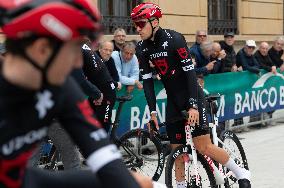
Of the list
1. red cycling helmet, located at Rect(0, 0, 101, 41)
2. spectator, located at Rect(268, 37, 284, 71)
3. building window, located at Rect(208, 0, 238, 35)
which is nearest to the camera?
red cycling helmet, located at Rect(0, 0, 101, 41)

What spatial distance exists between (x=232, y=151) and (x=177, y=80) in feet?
3.70

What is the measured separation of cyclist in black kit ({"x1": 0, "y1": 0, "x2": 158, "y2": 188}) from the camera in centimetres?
197

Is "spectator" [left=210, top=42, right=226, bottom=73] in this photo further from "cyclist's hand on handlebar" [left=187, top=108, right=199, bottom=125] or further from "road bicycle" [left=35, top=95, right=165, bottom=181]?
"cyclist's hand on handlebar" [left=187, top=108, right=199, bottom=125]

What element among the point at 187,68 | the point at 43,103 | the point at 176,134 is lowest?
the point at 176,134

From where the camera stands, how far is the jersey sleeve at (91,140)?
2268mm

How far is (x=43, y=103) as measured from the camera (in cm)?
217

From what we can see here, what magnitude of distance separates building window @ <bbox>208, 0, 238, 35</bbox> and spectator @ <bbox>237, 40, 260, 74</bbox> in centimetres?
613

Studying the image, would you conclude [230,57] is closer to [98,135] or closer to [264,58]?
[264,58]

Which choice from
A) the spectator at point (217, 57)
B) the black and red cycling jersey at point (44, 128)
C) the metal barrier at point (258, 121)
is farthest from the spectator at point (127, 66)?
the black and red cycling jersey at point (44, 128)

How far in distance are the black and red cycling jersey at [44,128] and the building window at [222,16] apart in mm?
16518

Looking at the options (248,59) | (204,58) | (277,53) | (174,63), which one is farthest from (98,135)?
(277,53)

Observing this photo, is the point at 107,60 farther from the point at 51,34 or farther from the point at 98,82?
the point at 51,34

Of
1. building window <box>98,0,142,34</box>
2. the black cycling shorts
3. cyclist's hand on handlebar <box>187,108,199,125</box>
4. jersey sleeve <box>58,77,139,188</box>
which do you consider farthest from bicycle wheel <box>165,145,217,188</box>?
building window <box>98,0,142,34</box>

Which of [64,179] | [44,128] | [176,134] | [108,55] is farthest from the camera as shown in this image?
[108,55]
